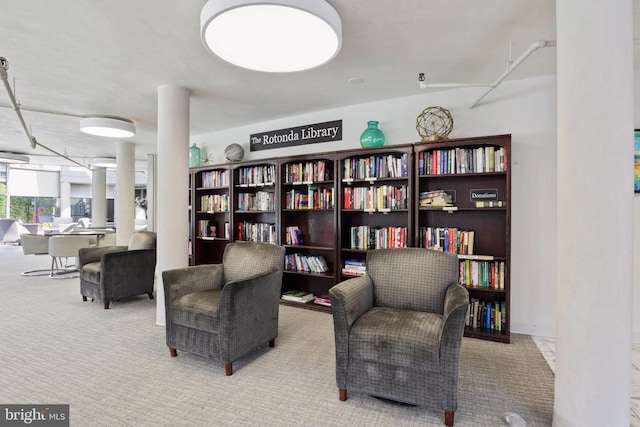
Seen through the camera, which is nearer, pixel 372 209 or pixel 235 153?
pixel 372 209

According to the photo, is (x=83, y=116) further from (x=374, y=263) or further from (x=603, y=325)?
(x=603, y=325)

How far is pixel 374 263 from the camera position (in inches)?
106

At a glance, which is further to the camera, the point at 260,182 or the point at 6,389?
the point at 260,182

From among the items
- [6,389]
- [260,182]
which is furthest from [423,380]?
[260,182]

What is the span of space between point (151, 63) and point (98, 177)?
8482mm

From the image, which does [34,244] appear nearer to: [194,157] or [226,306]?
[194,157]

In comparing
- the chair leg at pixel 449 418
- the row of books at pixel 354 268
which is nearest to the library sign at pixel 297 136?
the row of books at pixel 354 268

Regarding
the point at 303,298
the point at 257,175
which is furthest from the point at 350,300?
the point at 257,175

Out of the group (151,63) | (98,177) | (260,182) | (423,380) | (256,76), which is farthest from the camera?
(98,177)

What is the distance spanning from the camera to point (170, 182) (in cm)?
362

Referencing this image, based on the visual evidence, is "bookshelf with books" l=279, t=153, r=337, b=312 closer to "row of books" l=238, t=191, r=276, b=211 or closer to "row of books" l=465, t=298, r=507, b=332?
"row of books" l=238, t=191, r=276, b=211

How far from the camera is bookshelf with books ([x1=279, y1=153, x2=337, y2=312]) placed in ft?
13.8

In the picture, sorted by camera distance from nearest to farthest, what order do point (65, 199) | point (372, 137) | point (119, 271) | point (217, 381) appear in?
1. point (217, 381)
2. point (372, 137)
3. point (119, 271)
4. point (65, 199)

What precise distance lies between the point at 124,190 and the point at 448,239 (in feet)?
21.6
